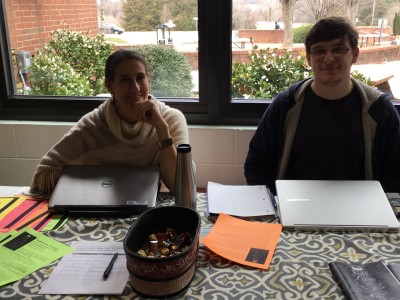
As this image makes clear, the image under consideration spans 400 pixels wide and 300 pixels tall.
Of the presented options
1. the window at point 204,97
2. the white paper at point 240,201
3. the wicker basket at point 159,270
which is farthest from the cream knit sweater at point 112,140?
the wicker basket at point 159,270

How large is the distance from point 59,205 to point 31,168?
123 cm

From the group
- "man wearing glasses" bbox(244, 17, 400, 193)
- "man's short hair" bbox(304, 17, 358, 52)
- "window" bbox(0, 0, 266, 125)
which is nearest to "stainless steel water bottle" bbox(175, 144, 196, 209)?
"man wearing glasses" bbox(244, 17, 400, 193)

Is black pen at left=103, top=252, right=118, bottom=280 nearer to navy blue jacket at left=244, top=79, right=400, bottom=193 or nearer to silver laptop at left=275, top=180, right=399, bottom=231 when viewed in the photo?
silver laptop at left=275, top=180, right=399, bottom=231

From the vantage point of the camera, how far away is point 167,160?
62.4 inches

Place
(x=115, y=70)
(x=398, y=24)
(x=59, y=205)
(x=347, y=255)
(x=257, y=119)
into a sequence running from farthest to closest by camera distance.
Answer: (x=257, y=119) → (x=398, y=24) → (x=115, y=70) → (x=59, y=205) → (x=347, y=255)

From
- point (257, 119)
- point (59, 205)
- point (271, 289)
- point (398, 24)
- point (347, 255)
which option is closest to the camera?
point (271, 289)

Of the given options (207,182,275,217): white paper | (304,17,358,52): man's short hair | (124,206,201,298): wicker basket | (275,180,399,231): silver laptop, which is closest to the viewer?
(124,206,201,298): wicker basket

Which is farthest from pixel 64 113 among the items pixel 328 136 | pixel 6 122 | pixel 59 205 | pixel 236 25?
pixel 328 136

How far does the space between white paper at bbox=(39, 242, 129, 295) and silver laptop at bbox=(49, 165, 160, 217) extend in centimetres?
16

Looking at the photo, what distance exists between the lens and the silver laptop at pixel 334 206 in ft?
3.94

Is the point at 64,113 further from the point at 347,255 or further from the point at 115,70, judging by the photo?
the point at 347,255

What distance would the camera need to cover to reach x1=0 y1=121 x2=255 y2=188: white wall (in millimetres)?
2246

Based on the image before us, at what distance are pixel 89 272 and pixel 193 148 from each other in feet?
4.29

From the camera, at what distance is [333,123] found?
1768mm
